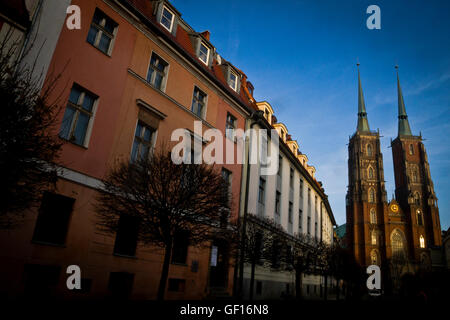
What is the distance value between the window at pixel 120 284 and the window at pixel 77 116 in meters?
5.39

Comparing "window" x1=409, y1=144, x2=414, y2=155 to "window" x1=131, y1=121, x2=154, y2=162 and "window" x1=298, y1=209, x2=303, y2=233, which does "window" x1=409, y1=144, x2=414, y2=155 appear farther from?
"window" x1=131, y1=121, x2=154, y2=162

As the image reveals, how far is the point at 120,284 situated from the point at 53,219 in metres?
3.78

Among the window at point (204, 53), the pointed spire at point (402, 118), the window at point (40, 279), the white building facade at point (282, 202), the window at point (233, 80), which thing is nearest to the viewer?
the window at point (40, 279)

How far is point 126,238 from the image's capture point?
12.2m

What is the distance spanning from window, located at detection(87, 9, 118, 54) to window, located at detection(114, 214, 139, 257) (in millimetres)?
7265

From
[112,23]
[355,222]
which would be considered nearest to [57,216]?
[112,23]

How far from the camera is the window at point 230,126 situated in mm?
19225

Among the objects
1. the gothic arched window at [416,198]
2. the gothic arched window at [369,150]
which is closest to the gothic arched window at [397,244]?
the gothic arched window at [416,198]

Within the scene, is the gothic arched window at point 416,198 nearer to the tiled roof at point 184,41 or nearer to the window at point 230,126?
the tiled roof at point 184,41

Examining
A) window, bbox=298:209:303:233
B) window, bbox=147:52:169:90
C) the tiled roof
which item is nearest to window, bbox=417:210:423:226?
window, bbox=298:209:303:233

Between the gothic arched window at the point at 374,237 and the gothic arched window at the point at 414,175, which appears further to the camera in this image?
the gothic arched window at the point at 414,175

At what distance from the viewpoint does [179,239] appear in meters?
9.75
